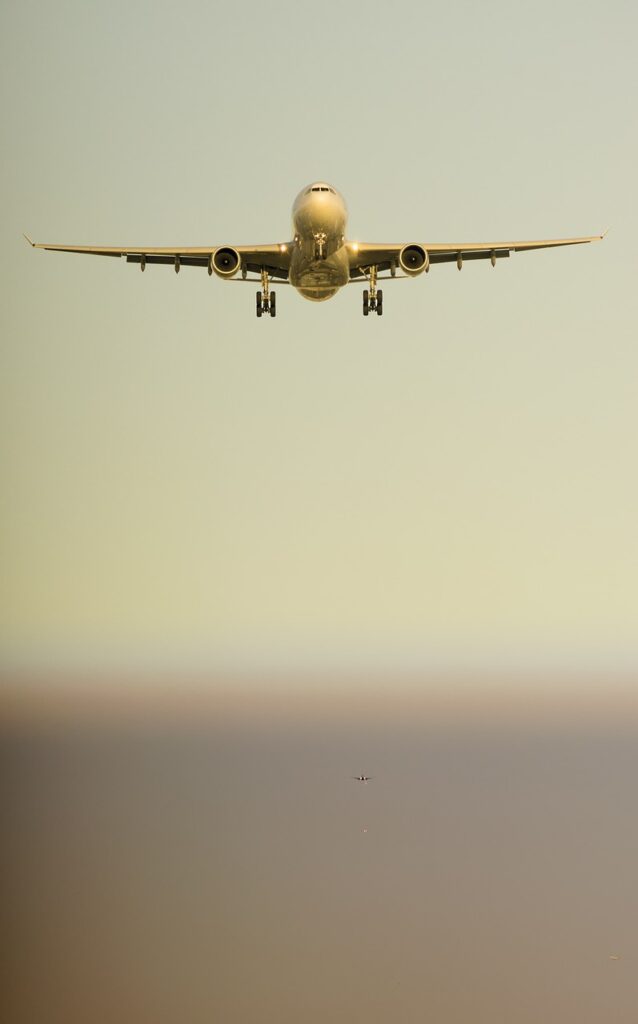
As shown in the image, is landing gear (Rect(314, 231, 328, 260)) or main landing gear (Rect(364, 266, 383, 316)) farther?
main landing gear (Rect(364, 266, 383, 316))

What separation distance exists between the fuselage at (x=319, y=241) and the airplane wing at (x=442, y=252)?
88 cm

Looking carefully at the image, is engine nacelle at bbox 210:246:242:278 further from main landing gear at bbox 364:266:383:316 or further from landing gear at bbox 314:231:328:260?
main landing gear at bbox 364:266:383:316

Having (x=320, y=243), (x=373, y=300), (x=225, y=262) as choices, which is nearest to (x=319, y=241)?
(x=320, y=243)

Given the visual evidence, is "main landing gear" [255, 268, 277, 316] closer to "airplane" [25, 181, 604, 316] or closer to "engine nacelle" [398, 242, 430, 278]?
"airplane" [25, 181, 604, 316]

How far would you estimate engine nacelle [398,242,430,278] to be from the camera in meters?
27.4

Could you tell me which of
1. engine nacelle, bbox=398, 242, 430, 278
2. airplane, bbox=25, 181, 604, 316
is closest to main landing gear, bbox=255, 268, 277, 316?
airplane, bbox=25, 181, 604, 316

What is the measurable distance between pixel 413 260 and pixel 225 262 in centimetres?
451

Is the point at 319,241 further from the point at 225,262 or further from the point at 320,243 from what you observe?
the point at 225,262

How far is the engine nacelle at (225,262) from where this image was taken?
89.0ft

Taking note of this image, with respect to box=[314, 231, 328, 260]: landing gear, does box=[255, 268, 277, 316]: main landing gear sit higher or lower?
higher

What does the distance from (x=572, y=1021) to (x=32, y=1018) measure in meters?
47.0

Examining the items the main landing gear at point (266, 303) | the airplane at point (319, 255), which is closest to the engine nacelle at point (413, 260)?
the airplane at point (319, 255)

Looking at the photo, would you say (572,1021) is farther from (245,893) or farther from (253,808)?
(253,808)

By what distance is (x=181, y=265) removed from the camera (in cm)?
3003
